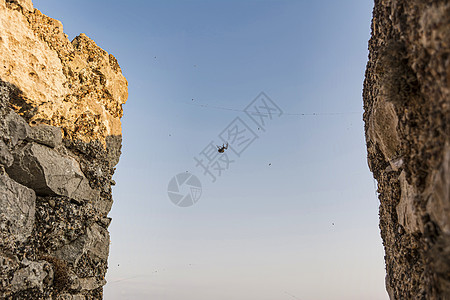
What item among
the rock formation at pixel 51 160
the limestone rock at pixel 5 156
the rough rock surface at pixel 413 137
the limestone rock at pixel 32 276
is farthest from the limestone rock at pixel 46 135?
the rough rock surface at pixel 413 137

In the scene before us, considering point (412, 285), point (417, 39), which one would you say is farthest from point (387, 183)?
point (417, 39)

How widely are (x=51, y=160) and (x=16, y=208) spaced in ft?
2.90

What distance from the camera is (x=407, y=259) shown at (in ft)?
12.9

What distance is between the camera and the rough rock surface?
2.24 meters

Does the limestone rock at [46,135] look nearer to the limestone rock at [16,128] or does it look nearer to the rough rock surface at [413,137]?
the limestone rock at [16,128]

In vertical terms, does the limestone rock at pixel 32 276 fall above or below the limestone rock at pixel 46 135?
below

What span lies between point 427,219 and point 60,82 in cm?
529

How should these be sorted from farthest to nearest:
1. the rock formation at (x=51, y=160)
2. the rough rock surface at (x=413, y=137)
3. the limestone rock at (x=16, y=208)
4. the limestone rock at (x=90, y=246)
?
the limestone rock at (x=90, y=246) → the rock formation at (x=51, y=160) → the limestone rock at (x=16, y=208) → the rough rock surface at (x=413, y=137)

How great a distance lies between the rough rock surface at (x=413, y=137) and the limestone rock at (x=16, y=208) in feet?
14.1

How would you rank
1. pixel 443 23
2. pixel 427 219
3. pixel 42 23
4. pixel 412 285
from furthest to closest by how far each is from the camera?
pixel 42 23 → pixel 412 285 → pixel 427 219 → pixel 443 23

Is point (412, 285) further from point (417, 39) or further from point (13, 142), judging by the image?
point (13, 142)

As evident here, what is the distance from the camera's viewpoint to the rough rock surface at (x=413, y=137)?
2.24 m

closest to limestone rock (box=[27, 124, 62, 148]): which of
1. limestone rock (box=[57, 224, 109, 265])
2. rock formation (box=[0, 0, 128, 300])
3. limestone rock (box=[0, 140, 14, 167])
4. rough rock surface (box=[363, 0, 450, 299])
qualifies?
rock formation (box=[0, 0, 128, 300])

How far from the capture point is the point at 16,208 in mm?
4504
